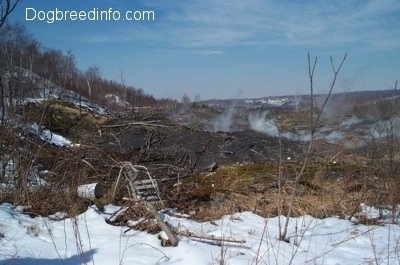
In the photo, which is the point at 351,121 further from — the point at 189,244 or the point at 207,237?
the point at 189,244

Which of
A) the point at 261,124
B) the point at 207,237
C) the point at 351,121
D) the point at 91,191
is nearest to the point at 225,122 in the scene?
the point at 261,124

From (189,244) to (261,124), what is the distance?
730 inches

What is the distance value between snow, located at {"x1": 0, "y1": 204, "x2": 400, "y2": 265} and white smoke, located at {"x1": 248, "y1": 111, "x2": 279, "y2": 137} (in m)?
15.5

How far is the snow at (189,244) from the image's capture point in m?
3.88

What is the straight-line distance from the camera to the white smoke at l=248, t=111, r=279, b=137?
68.5ft

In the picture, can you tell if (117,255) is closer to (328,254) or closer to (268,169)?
(328,254)

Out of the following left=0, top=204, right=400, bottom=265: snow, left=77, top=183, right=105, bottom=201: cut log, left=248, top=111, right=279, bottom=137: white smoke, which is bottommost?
left=0, top=204, right=400, bottom=265: snow

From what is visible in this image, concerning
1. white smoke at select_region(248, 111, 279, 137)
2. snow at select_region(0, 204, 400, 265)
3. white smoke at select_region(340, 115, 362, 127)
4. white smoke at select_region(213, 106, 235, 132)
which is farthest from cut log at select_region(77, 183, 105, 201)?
white smoke at select_region(340, 115, 362, 127)

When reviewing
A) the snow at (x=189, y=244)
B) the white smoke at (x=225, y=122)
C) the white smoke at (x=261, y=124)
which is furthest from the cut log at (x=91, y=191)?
the white smoke at (x=261, y=124)

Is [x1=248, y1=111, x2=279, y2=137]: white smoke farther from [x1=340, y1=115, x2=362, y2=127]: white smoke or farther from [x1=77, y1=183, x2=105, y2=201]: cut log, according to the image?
[x1=77, y1=183, x2=105, y2=201]: cut log

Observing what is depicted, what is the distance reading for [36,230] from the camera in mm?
4609

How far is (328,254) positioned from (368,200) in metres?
2.31

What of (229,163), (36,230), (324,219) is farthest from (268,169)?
(36,230)

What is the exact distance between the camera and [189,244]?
4.24 metres
